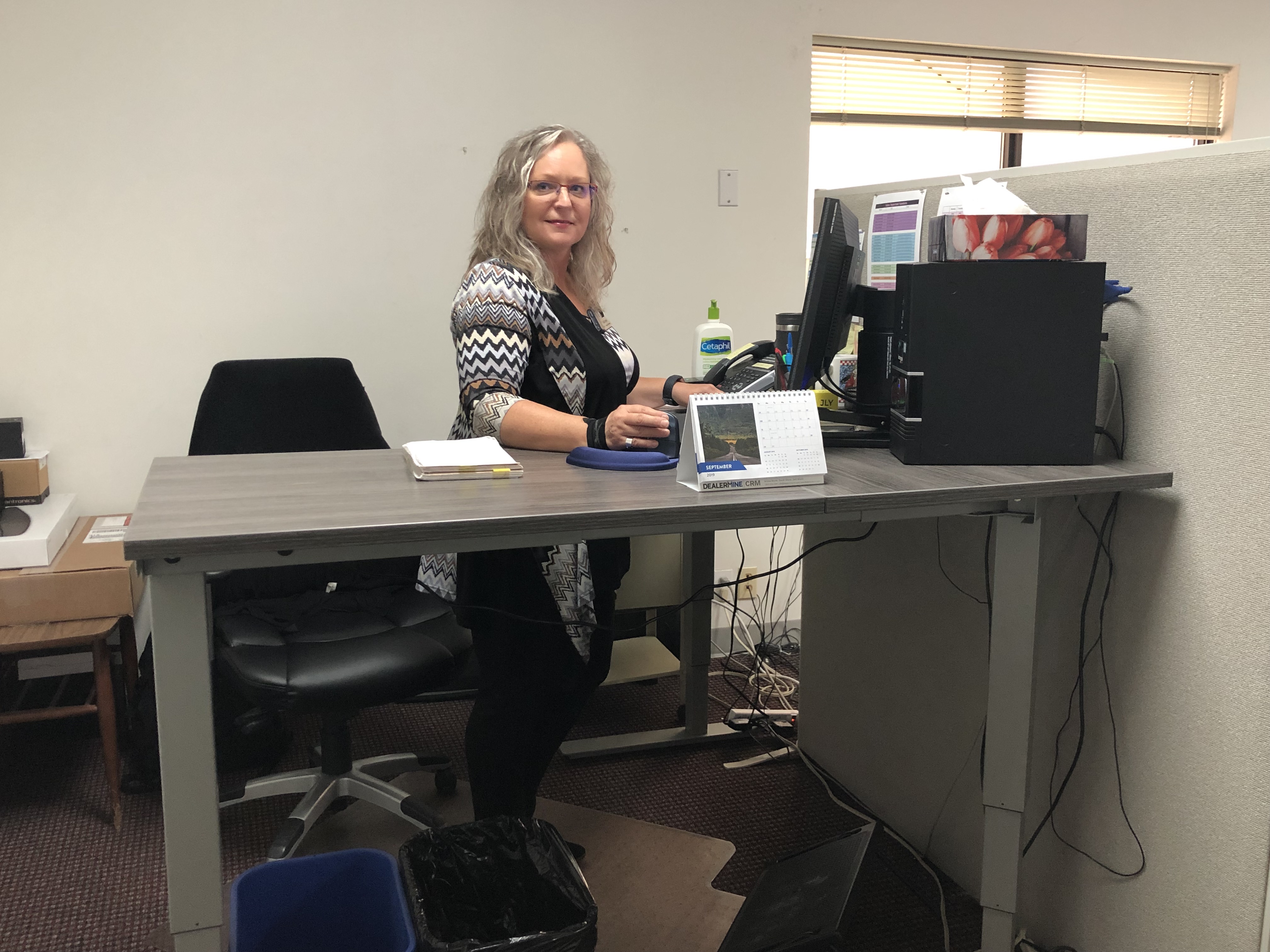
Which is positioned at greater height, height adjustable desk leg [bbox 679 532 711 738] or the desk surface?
the desk surface

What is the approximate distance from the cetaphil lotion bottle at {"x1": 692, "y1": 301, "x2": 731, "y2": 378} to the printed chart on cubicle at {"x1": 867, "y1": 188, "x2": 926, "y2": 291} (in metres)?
0.52

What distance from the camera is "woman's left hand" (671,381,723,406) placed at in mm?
1911

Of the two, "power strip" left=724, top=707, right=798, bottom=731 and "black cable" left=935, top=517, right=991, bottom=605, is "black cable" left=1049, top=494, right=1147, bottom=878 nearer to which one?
"black cable" left=935, top=517, right=991, bottom=605

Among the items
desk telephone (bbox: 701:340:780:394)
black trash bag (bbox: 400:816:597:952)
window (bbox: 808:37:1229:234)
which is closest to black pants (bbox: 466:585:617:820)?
→ black trash bag (bbox: 400:816:597:952)

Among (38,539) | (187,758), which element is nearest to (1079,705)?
(187,758)

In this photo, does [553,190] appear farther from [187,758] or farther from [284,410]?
[187,758]

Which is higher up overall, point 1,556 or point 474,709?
point 1,556

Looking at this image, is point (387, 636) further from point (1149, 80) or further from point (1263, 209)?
point (1149, 80)

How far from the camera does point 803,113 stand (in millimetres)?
2932

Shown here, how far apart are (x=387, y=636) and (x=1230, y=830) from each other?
4.69 ft

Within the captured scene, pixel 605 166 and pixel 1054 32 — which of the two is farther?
pixel 1054 32

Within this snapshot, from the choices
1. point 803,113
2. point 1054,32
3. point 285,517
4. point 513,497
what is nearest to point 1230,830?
point 513,497

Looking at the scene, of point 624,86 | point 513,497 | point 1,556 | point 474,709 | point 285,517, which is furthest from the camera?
point 624,86

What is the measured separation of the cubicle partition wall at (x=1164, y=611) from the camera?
1.32m
